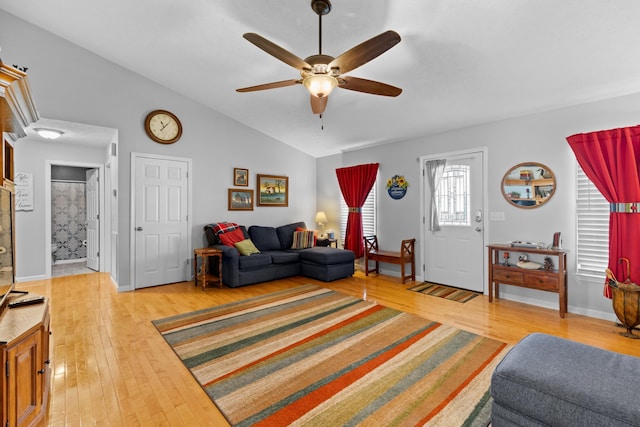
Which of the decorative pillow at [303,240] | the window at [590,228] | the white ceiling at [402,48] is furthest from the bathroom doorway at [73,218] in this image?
the window at [590,228]

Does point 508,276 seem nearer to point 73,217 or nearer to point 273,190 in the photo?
point 273,190

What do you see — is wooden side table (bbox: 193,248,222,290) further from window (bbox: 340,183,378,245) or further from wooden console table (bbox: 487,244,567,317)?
wooden console table (bbox: 487,244,567,317)

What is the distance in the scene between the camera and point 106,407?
6.29 feet

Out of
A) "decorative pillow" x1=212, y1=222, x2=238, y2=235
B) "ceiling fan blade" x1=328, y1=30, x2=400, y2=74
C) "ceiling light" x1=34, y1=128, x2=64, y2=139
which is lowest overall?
"decorative pillow" x1=212, y1=222, x2=238, y2=235

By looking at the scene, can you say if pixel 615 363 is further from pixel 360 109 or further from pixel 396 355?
pixel 360 109

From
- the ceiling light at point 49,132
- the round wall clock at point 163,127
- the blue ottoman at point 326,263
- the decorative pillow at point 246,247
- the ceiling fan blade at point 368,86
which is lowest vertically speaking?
the blue ottoman at point 326,263

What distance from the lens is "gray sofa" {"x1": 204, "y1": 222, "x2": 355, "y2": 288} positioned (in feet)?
15.7

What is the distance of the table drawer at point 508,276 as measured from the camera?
3.75 m

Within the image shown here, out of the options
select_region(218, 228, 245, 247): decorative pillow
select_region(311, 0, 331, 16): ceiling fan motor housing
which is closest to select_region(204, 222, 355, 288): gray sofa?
select_region(218, 228, 245, 247): decorative pillow

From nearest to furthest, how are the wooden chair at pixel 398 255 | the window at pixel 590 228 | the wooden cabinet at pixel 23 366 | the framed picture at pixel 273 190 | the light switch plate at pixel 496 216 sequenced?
the wooden cabinet at pixel 23 366, the window at pixel 590 228, the light switch plate at pixel 496 216, the wooden chair at pixel 398 255, the framed picture at pixel 273 190

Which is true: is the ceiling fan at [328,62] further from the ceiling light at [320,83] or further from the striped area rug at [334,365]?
the striped area rug at [334,365]

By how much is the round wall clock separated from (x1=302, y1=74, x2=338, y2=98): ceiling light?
10.9 ft

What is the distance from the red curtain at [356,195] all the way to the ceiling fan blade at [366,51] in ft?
11.3

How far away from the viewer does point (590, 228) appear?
3.48 metres
